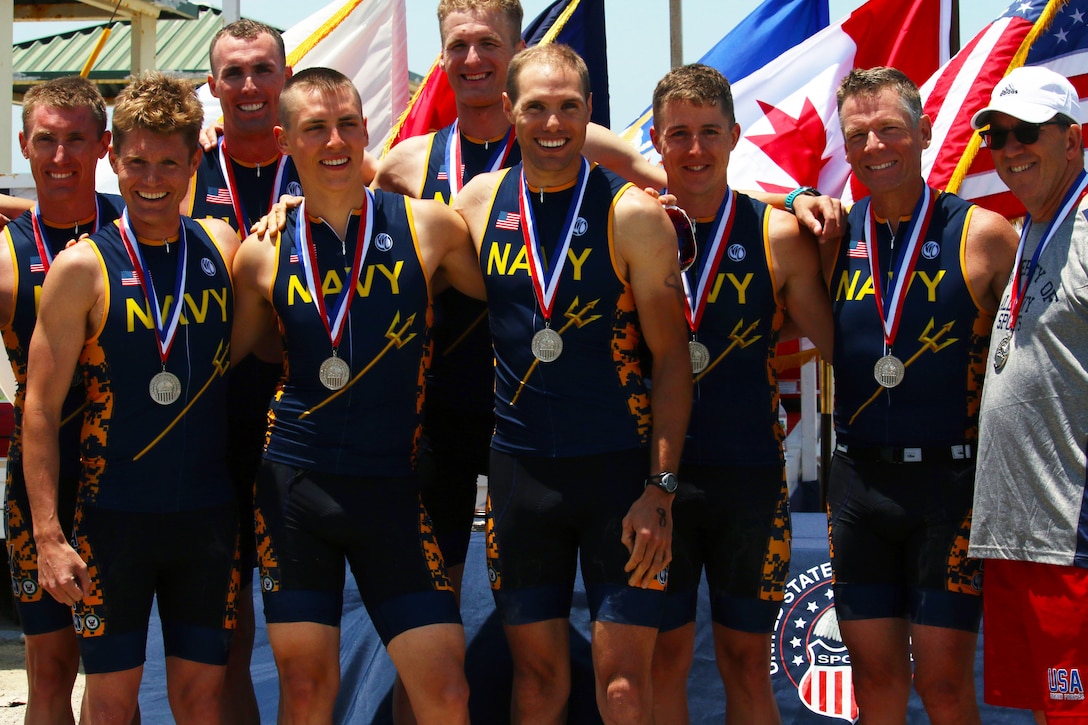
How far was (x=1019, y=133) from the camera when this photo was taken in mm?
3711

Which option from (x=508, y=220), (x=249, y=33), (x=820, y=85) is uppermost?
(x=820, y=85)

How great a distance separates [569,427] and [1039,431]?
1.41 metres

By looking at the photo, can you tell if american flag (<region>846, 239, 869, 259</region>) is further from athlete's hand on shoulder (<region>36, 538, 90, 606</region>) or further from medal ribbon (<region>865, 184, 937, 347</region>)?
athlete's hand on shoulder (<region>36, 538, 90, 606</region>)

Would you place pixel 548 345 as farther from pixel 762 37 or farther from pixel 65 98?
pixel 762 37

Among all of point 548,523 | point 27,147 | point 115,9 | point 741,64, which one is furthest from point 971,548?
point 115,9

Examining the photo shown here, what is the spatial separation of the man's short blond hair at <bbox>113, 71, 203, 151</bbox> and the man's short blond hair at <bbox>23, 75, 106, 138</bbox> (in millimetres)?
466

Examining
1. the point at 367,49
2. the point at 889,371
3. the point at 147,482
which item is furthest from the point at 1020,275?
the point at 367,49

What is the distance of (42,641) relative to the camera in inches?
163

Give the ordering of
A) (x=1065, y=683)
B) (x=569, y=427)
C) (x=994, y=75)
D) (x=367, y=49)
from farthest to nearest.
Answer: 1. (x=367, y=49)
2. (x=994, y=75)
3. (x=569, y=427)
4. (x=1065, y=683)

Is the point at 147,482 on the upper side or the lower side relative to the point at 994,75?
lower

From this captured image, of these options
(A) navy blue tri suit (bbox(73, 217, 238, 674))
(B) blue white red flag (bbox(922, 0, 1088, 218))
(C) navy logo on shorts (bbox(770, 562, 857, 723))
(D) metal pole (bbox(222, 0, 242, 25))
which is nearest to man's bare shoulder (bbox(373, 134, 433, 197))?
(A) navy blue tri suit (bbox(73, 217, 238, 674))

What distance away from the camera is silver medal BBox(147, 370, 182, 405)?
3.79m

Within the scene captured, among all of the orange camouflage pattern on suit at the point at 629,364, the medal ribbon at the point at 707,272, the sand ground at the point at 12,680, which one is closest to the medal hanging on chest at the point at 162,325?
the orange camouflage pattern on suit at the point at 629,364

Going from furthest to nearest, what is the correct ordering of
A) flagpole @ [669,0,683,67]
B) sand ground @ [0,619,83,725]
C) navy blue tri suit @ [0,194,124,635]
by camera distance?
flagpole @ [669,0,683,67] < sand ground @ [0,619,83,725] < navy blue tri suit @ [0,194,124,635]
